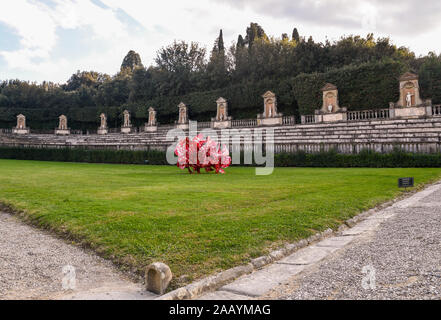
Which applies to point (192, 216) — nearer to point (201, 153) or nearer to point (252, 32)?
point (201, 153)

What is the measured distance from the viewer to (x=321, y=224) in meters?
5.93

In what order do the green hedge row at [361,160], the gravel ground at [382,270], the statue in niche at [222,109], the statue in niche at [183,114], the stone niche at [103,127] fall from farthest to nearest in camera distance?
the stone niche at [103,127] < the statue in niche at [183,114] < the statue in niche at [222,109] < the green hedge row at [361,160] < the gravel ground at [382,270]

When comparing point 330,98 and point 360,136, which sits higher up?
point 330,98

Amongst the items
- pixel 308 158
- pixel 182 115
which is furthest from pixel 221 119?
pixel 308 158

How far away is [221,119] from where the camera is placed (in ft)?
133

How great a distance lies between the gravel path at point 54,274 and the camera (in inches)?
140

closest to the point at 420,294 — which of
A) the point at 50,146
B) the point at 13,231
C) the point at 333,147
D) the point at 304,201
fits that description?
the point at 304,201

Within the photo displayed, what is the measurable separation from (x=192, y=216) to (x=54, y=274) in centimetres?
274

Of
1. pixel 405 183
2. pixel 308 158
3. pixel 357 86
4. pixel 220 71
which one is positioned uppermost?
pixel 220 71

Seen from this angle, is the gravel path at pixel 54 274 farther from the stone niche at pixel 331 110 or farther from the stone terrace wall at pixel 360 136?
the stone niche at pixel 331 110

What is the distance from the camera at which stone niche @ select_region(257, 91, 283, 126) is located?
3522cm

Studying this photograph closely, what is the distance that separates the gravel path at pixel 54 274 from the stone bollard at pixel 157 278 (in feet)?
0.29

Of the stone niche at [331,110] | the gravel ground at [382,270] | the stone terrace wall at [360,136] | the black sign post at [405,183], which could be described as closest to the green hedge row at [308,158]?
the stone terrace wall at [360,136]

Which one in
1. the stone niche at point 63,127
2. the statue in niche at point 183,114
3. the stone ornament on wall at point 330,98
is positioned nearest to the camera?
the stone ornament on wall at point 330,98
